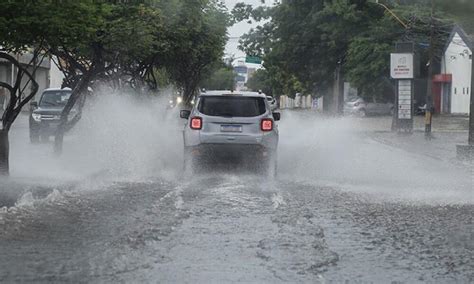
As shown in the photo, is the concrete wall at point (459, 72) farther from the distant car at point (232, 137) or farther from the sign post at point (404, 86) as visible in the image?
the distant car at point (232, 137)

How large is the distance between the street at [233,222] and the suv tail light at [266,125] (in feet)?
3.32

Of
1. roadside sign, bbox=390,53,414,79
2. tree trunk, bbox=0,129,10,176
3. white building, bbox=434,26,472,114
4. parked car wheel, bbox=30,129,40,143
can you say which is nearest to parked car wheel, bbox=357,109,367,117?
white building, bbox=434,26,472,114

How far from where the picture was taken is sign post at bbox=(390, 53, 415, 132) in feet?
117

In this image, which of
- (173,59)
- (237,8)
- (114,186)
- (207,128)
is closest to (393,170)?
(207,128)

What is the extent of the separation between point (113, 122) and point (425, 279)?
59.3 ft

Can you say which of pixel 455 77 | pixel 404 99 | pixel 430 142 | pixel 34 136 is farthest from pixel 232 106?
pixel 455 77

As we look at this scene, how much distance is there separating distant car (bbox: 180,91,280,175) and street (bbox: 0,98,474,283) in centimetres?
42

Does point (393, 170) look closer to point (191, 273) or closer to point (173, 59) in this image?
point (191, 273)

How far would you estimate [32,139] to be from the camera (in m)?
25.4

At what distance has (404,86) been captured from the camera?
119 feet

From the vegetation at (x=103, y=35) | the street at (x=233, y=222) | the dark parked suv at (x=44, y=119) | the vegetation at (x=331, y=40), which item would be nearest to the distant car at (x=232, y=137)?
the street at (x=233, y=222)

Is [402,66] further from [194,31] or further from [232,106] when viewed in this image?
[232,106]

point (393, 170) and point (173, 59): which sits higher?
point (173, 59)

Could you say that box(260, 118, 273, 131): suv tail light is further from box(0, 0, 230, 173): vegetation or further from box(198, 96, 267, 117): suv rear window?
box(0, 0, 230, 173): vegetation
